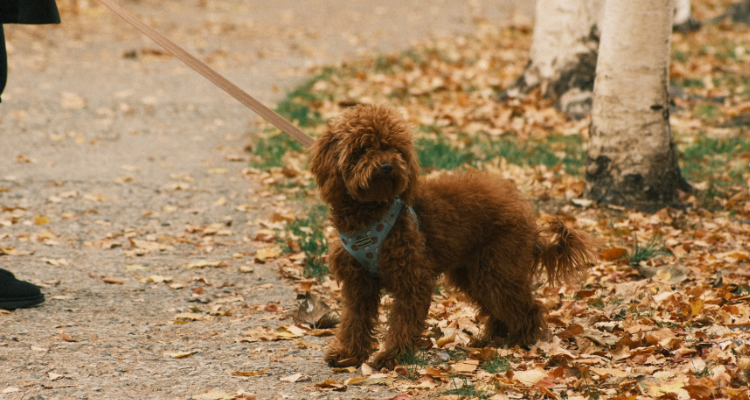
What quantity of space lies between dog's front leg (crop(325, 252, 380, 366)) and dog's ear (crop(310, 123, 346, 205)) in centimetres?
34

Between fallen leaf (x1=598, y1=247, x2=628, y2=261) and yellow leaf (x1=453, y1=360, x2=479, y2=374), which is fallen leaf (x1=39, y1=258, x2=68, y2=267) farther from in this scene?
fallen leaf (x1=598, y1=247, x2=628, y2=261)

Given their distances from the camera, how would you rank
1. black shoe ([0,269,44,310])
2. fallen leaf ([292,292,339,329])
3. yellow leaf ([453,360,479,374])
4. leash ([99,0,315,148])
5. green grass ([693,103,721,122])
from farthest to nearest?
green grass ([693,103,721,122]) → fallen leaf ([292,292,339,329]) → black shoe ([0,269,44,310]) → leash ([99,0,315,148]) → yellow leaf ([453,360,479,374])

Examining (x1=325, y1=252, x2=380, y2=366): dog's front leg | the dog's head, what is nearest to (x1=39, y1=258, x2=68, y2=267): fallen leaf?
(x1=325, y1=252, x2=380, y2=366): dog's front leg

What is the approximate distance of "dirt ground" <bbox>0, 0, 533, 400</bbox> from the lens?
3.43 meters

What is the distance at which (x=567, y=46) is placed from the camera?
28.4 feet

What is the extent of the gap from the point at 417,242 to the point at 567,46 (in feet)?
20.2

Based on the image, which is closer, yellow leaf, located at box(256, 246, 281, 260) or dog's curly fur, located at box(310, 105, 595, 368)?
dog's curly fur, located at box(310, 105, 595, 368)

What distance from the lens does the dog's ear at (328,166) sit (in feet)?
10.7

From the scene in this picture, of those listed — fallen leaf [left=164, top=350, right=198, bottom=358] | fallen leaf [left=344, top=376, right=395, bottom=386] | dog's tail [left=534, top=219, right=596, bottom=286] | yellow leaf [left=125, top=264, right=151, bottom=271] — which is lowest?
fallen leaf [left=164, top=350, right=198, bottom=358]

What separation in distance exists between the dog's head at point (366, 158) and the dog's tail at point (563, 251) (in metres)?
0.93

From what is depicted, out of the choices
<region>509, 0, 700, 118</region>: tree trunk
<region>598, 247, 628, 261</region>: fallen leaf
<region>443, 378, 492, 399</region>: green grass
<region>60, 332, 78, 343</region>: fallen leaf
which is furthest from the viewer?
<region>509, 0, 700, 118</region>: tree trunk

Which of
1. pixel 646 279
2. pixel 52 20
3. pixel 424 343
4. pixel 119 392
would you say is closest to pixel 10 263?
pixel 52 20

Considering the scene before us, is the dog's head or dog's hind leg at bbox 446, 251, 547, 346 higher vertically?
the dog's head

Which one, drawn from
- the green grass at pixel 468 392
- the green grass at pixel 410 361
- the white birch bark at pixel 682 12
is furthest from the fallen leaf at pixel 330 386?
the white birch bark at pixel 682 12
